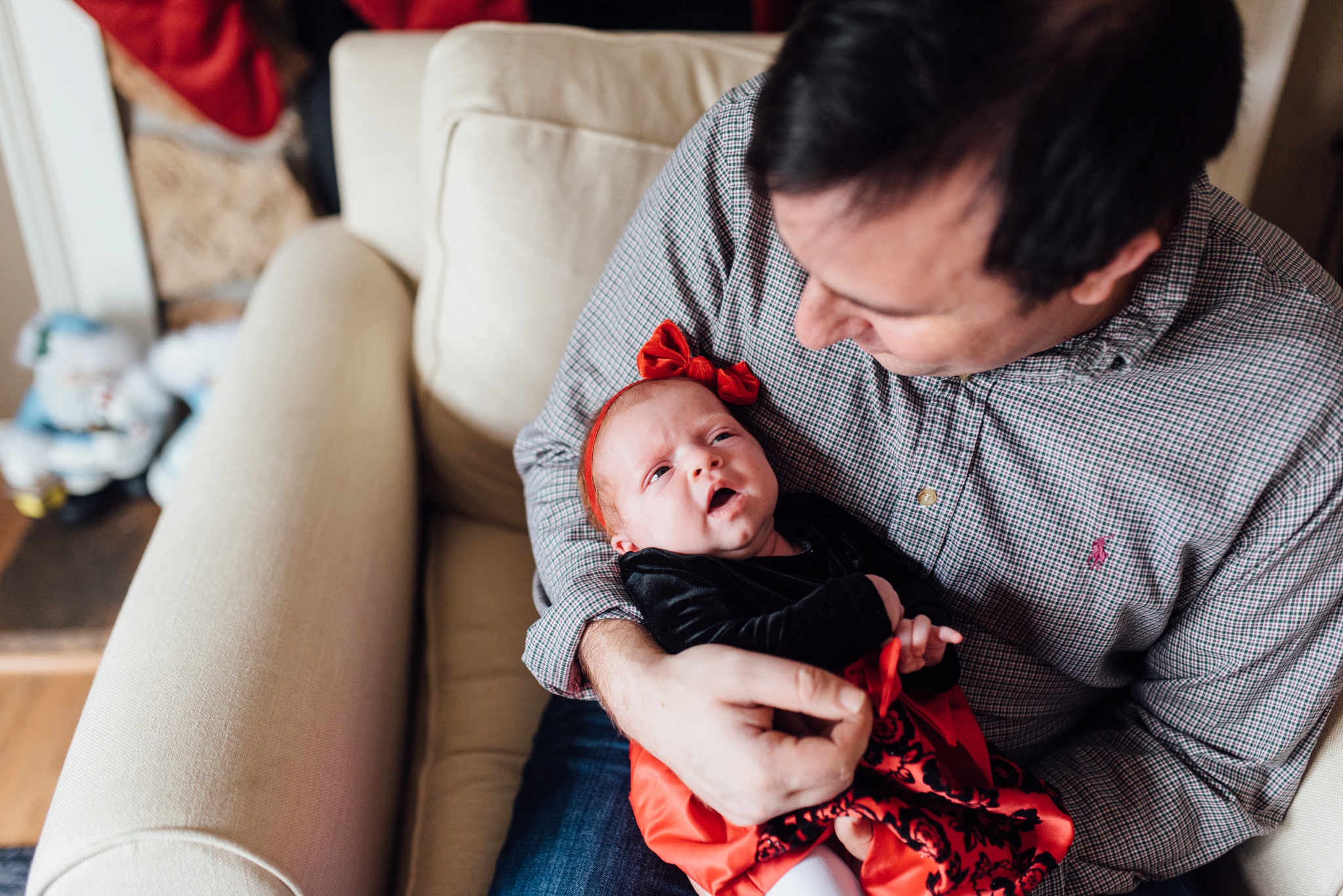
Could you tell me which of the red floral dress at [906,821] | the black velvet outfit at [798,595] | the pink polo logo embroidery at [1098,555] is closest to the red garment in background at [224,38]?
the black velvet outfit at [798,595]

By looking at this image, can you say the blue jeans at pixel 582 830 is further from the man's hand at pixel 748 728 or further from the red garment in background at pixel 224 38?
the red garment in background at pixel 224 38

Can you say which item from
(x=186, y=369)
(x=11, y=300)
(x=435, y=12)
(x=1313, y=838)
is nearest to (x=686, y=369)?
(x=1313, y=838)

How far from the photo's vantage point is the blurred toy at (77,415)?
174cm

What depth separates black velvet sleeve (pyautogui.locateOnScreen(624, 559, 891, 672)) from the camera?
0.75m

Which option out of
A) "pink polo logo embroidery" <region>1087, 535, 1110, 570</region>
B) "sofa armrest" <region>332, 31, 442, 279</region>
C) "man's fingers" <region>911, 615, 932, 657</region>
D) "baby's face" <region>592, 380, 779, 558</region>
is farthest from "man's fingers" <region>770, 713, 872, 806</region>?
"sofa armrest" <region>332, 31, 442, 279</region>

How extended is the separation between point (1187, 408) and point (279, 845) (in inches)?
35.2

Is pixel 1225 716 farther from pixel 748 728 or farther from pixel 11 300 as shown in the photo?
pixel 11 300

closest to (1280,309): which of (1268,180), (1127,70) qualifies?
(1127,70)

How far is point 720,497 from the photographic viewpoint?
88cm

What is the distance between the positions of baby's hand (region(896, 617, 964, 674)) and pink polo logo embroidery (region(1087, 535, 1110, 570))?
188 mm

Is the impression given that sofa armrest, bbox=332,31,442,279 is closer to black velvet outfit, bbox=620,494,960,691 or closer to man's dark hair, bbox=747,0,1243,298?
black velvet outfit, bbox=620,494,960,691

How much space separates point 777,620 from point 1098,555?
35 centimetres

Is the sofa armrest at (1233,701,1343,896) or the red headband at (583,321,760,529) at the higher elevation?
the red headband at (583,321,760,529)

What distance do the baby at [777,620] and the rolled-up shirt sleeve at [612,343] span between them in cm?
4
